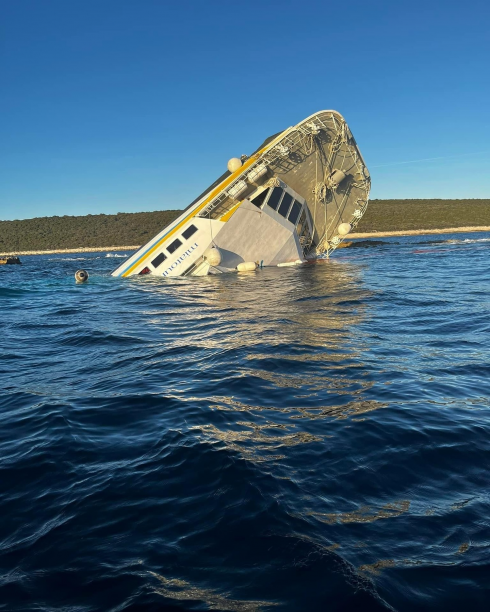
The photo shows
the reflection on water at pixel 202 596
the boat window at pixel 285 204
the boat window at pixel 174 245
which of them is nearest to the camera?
the reflection on water at pixel 202 596

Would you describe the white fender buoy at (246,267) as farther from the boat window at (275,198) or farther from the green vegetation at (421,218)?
the green vegetation at (421,218)

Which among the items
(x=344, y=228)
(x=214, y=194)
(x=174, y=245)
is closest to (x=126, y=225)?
(x=174, y=245)

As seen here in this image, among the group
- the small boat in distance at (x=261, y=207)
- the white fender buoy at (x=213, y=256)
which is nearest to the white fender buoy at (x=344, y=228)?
the small boat in distance at (x=261, y=207)

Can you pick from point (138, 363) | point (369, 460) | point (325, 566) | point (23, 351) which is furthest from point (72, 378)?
point (325, 566)

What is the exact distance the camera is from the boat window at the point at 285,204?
29.1 metres

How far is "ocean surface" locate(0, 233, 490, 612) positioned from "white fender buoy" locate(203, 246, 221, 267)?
1649cm

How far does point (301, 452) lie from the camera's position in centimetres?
519

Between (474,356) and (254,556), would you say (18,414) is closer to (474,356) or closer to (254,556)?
(254,556)

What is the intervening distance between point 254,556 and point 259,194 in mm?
26103

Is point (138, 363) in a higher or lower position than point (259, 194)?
lower

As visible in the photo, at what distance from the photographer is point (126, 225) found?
438 ft

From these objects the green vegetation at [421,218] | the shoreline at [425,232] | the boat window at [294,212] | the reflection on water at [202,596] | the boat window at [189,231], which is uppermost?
the green vegetation at [421,218]

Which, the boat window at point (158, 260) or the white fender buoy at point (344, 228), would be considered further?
the white fender buoy at point (344, 228)

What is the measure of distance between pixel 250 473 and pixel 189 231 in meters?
24.4
